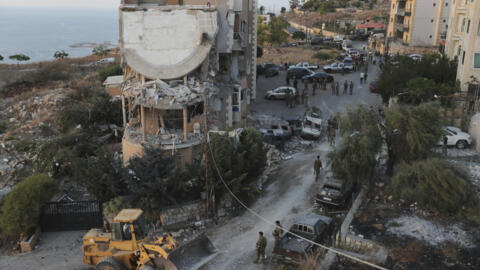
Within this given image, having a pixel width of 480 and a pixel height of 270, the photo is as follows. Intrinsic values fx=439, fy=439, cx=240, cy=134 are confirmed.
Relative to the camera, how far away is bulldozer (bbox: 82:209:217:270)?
13.4 meters

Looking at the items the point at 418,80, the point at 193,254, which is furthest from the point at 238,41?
the point at 193,254

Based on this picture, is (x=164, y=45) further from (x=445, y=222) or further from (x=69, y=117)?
(x=445, y=222)

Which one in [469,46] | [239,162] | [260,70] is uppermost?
[469,46]

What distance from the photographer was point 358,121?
20812 millimetres

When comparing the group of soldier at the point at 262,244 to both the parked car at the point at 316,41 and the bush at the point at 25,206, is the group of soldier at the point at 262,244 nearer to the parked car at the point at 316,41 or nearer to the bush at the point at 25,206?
the bush at the point at 25,206

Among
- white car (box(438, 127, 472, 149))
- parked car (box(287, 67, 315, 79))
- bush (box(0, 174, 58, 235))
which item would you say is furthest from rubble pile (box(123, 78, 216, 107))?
parked car (box(287, 67, 315, 79))

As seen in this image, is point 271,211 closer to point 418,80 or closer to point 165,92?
point 165,92

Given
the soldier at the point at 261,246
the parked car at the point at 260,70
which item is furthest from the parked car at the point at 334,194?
the parked car at the point at 260,70

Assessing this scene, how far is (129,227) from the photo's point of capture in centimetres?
1370

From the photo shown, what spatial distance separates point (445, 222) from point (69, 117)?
898 inches

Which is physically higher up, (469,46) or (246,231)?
(469,46)

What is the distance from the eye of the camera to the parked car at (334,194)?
18609 mm

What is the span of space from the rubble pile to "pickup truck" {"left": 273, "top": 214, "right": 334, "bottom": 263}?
367 inches

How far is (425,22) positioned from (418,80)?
33.8m
